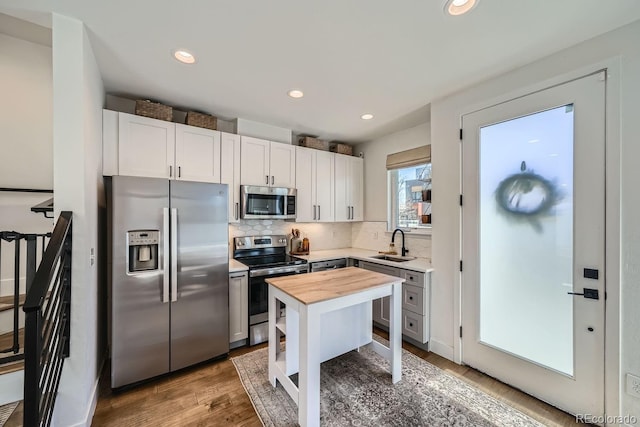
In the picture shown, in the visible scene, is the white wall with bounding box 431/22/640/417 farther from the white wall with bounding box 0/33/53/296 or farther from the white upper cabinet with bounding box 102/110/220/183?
the white wall with bounding box 0/33/53/296

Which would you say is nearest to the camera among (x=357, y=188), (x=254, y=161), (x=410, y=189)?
(x=254, y=161)

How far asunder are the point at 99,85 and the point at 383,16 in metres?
2.46

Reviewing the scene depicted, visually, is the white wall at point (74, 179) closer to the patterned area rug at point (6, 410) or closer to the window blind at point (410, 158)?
the patterned area rug at point (6, 410)

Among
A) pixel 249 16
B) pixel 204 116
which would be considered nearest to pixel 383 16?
pixel 249 16

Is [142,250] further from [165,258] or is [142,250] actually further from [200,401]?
[200,401]

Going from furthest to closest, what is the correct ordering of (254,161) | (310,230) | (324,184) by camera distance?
(310,230), (324,184), (254,161)

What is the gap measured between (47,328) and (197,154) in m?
2.03

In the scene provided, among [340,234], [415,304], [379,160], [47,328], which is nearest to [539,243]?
[415,304]

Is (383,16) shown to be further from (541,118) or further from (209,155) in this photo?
(209,155)

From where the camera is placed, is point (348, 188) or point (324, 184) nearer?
point (324, 184)

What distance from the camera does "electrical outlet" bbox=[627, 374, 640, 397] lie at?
5.22 ft

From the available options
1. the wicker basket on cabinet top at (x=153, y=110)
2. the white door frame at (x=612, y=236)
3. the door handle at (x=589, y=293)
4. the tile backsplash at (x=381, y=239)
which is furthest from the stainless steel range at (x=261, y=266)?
the white door frame at (x=612, y=236)

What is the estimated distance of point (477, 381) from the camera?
2.24m

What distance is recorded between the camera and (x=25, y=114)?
7.03 feet
